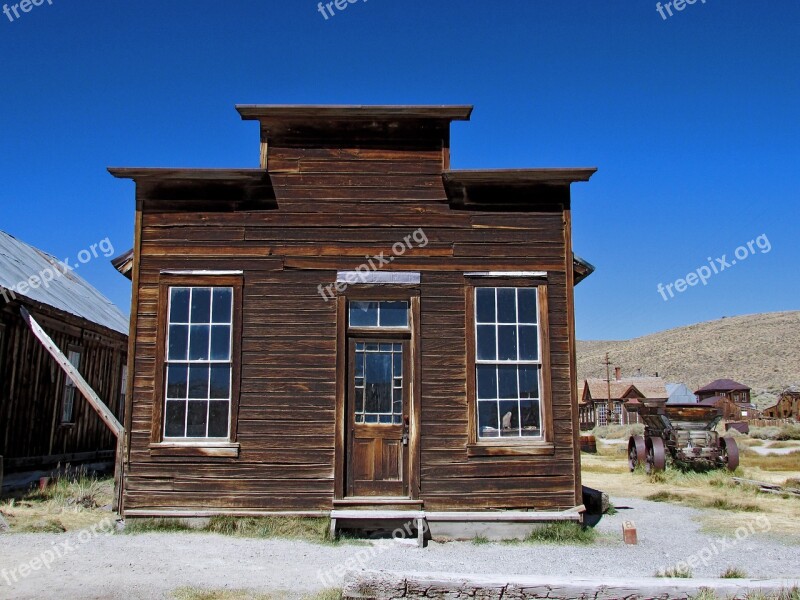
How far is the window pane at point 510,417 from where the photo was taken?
9.55 m

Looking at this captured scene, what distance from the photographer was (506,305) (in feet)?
32.1

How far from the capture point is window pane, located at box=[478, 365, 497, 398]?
31.4ft

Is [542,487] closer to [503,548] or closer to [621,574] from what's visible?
[503,548]

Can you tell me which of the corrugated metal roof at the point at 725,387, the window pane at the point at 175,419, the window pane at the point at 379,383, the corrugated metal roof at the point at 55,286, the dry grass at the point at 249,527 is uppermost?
the corrugated metal roof at the point at 55,286

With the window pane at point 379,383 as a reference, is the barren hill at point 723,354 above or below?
above

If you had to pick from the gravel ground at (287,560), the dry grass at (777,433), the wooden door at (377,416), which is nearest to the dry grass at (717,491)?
the gravel ground at (287,560)

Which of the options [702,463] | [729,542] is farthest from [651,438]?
[729,542]

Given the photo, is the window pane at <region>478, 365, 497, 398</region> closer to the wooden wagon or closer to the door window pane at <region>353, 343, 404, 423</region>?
the door window pane at <region>353, 343, 404, 423</region>

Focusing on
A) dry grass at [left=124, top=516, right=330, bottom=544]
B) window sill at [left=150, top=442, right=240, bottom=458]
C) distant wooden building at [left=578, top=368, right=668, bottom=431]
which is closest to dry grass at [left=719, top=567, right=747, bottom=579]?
dry grass at [left=124, top=516, right=330, bottom=544]

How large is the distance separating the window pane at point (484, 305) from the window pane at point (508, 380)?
66 centimetres

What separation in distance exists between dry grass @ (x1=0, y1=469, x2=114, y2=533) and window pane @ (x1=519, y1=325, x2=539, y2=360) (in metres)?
5.96

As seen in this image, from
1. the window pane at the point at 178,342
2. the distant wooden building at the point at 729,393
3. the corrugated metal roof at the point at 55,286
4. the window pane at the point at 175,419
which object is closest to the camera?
the window pane at the point at 175,419

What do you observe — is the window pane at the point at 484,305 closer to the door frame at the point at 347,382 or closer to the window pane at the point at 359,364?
the door frame at the point at 347,382

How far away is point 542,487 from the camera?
9391mm
